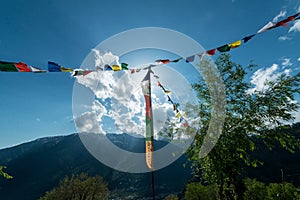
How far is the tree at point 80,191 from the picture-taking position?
46562mm

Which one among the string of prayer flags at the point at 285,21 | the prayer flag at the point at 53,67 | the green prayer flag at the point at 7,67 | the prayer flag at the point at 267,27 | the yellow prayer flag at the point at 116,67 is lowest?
the green prayer flag at the point at 7,67

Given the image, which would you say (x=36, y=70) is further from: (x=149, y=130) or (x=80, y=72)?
(x=149, y=130)

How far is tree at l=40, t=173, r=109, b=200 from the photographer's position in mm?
46562

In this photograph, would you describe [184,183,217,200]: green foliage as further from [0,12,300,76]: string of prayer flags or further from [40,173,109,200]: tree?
[0,12,300,76]: string of prayer flags

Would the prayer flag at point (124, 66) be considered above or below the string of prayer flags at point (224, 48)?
below

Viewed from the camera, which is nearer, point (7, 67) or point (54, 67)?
point (7, 67)

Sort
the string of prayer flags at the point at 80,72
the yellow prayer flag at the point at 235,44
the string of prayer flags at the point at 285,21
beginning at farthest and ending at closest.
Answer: the string of prayer flags at the point at 80,72
the yellow prayer flag at the point at 235,44
the string of prayer flags at the point at 285,21

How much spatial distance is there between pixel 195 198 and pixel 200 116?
130 ft

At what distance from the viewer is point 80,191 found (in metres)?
47.4

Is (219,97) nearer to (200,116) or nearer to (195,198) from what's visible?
(200,116)

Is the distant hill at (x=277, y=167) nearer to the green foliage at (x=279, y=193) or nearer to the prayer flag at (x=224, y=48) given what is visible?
the green foliage at (x=279, y=193)

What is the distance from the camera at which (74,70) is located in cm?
1098

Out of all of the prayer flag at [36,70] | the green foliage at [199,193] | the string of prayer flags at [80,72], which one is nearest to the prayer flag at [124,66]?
the string of prayer flags at [80,72]

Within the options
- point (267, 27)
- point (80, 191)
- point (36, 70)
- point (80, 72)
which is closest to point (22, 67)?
point (36, 70)
